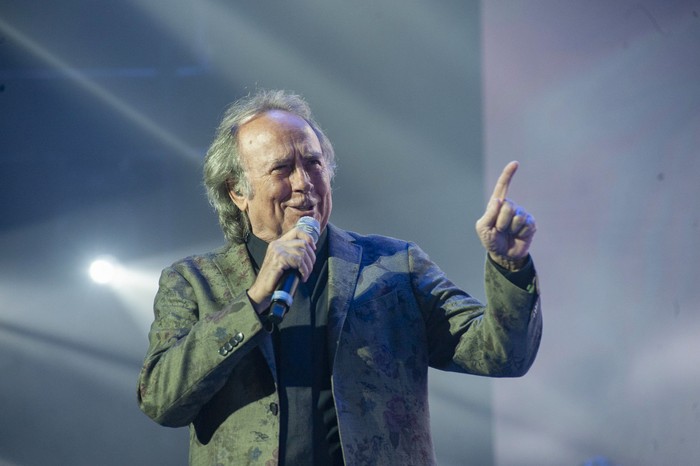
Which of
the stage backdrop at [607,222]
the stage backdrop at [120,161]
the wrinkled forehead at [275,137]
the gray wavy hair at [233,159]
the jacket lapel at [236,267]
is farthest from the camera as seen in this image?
the stage backdrop at [120,161]

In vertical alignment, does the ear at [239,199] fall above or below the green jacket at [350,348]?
above

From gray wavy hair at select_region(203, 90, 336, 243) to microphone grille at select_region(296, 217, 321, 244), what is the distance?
0.33m

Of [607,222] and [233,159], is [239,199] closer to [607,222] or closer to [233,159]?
[233,159]

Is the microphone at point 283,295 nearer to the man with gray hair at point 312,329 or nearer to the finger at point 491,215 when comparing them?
the man with gray hair at point 312,329

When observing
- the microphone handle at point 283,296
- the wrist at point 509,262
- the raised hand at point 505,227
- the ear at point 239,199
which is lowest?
the microphone handle at point 283,296

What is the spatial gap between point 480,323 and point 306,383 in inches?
16.0

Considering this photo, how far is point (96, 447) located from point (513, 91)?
252cm

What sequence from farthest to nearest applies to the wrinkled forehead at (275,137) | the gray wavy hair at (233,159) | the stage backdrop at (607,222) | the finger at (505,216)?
1. the stage backdrop at (607,222)
2. the gray wavy hair at (233,159)
3. the wrinkled forehead at (275,137)
4. the finger at (505,216)

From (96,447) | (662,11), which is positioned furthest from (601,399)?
(96,447)

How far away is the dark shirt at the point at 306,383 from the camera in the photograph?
167 centimetres

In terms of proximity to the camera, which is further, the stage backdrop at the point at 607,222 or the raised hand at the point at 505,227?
the stage backdrop at the point at 607,222

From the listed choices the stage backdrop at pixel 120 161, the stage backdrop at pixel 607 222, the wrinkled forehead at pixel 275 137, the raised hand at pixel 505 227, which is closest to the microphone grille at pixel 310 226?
the wrinkled forehead at pixel 275 137

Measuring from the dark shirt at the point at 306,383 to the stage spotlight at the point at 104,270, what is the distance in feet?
7.08

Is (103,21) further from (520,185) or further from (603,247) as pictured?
(603,247)
